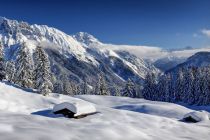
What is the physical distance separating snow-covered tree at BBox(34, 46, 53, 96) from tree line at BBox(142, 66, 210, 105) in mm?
53838

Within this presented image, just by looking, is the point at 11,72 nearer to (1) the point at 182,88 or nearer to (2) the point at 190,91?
(2) the point at 190,91

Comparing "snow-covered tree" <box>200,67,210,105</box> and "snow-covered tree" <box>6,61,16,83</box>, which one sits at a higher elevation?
"snow-covered tree" <box>6,61,16,83</box>

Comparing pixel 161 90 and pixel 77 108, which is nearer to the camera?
pixel 77 108

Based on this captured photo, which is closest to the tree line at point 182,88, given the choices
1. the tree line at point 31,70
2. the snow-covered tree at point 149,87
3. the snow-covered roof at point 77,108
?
the snow-covered tree at point 149,87

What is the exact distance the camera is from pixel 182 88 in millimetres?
121438

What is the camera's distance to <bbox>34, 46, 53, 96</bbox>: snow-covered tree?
68.4 meters

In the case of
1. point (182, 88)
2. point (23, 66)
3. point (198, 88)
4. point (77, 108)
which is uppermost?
point (23, 66)

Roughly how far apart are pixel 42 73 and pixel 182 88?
212ft

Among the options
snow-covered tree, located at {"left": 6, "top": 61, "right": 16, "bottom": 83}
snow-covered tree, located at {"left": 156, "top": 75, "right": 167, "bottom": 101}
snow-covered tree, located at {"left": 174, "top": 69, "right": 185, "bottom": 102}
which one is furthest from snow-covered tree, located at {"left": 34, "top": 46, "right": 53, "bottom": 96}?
snow-covered tree, located at {"left": 174, "top": 69, "right": 185, "bottom": 102}

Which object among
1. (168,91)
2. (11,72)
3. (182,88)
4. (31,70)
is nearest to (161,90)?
(168,91)

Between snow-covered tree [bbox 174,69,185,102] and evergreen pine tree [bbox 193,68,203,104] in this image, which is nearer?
evergreen pine tree [bbox 193,68,203,104]

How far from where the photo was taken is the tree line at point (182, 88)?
353ft

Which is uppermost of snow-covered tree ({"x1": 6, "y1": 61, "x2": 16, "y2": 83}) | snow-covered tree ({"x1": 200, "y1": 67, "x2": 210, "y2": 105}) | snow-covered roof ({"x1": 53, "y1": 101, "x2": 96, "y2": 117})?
snow-covered tree ({"x1": 6, "y1": 61, "x2": 16, "y2": 83})

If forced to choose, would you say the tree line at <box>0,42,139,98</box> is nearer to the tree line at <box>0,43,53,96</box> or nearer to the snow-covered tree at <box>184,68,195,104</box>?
the tree line at <box>0,43,53,96</box>
